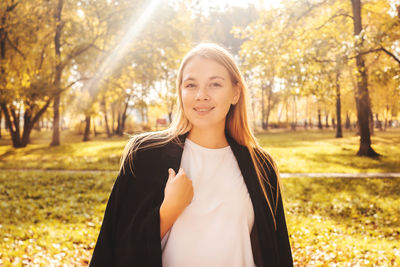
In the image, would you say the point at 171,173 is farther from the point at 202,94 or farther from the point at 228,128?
the point at 228,128

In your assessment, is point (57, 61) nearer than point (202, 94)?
No

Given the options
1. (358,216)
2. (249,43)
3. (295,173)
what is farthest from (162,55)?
(358,216)

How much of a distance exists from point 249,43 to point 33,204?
1366cm

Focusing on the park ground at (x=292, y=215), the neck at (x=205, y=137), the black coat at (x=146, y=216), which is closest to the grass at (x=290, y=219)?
the park ground at (x=292, y=215)

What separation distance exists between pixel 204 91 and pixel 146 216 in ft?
2.98

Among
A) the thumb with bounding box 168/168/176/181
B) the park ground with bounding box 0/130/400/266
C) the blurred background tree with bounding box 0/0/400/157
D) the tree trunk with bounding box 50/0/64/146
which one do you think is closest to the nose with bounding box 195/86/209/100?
the thumb with bounding box 168/168/176/181

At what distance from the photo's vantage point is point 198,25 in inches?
1515

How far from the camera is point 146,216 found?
2.16m

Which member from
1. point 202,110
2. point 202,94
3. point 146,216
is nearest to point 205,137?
point 202,110

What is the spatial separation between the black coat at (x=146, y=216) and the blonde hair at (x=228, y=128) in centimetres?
7

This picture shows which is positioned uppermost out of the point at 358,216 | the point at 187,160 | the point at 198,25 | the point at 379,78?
the point at 198,25

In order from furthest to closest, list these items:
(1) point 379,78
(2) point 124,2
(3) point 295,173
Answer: (2) point 124,2 → (3) point 295,173 → (1) point 379,78

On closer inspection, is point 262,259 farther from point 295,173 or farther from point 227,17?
point 227,17

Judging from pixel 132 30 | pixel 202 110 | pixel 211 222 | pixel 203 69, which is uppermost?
pixel 132 30
